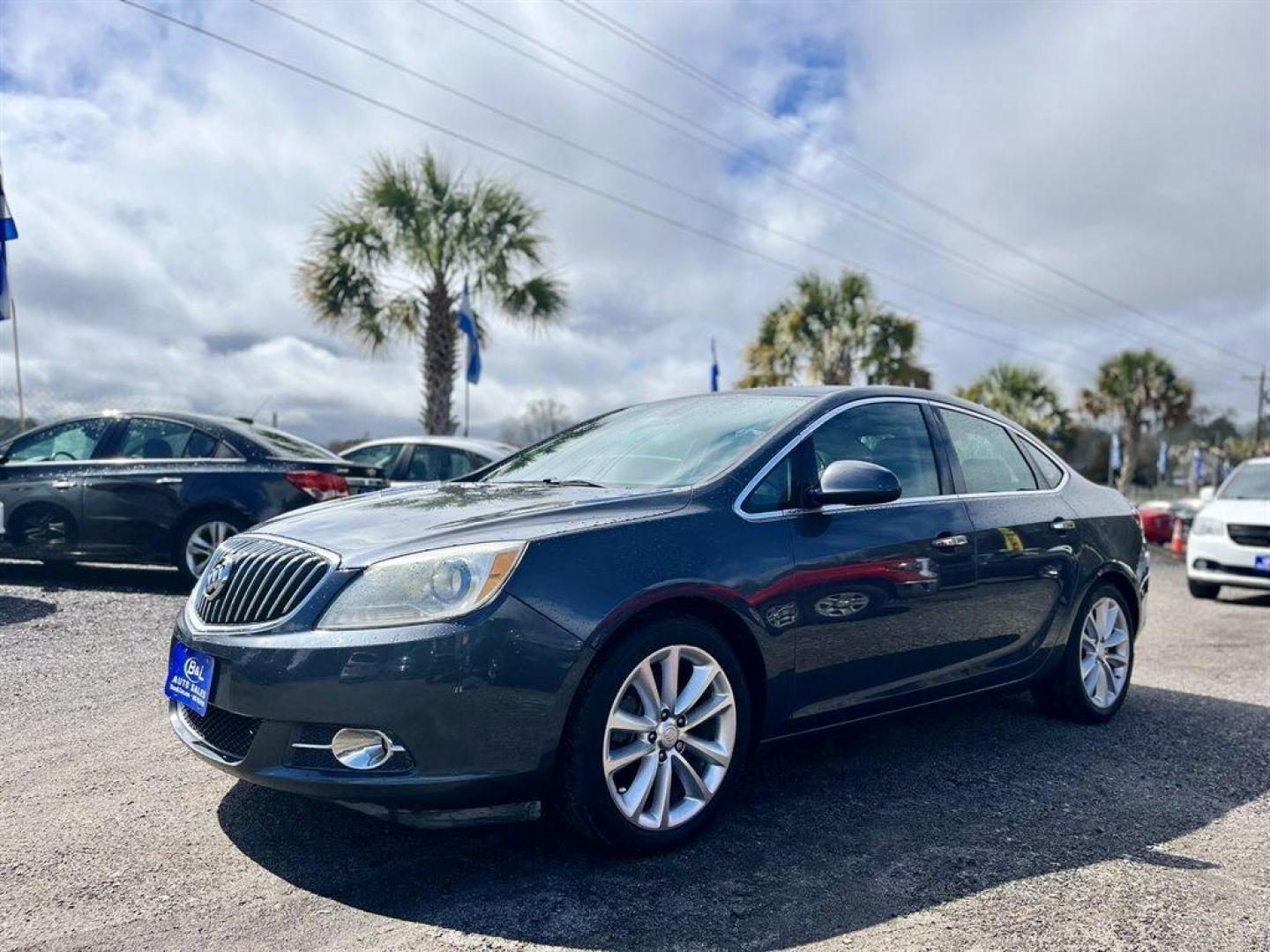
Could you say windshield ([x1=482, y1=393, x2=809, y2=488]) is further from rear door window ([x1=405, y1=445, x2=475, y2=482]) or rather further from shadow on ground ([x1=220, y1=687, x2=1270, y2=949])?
rear door window ([x1=405, y1=445, x2=475, y2=482])

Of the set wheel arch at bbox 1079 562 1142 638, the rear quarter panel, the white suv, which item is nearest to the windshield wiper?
the rear quarter panel

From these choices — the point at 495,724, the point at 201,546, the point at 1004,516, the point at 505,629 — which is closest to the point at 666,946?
the point at 495,724

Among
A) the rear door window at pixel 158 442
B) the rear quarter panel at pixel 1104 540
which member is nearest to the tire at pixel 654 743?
the rear quarter panel at pixel 1104 540

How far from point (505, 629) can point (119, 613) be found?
5252 mm

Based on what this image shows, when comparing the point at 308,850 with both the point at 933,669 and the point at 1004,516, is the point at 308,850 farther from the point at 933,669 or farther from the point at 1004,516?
the point at 1004,516

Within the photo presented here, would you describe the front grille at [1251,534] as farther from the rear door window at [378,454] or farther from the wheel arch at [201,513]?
the wheel arch at [201,513]

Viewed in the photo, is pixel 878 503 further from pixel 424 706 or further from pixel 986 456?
pixel 424 706

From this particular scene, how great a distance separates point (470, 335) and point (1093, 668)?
601 inches

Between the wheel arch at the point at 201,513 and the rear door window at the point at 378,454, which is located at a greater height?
the rear door window at the point at 378,454

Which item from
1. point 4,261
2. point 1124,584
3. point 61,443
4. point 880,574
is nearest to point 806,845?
point 880,574

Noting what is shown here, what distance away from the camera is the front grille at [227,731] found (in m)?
3.01

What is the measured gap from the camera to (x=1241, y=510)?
10461 mm

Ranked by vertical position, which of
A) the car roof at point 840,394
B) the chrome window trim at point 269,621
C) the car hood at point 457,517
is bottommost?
the chrome window trim at point 269,621

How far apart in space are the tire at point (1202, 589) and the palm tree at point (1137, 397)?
2976 centimetres
